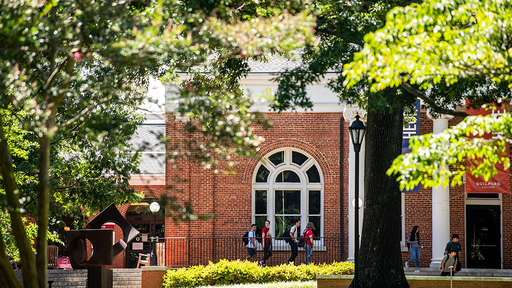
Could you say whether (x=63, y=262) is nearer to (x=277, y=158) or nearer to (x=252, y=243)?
(x=252, y=243)

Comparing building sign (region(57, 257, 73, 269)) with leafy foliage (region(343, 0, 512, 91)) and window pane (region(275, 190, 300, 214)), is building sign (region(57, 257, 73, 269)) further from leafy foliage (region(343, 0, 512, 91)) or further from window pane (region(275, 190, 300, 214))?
leafy foliage (region(343, 0, 512, 91))

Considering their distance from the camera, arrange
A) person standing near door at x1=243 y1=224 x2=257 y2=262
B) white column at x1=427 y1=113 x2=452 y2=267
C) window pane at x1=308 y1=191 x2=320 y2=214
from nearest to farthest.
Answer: person standing near door at x1=243 y1=224 x2=257 y2=262
white column at x1=427 y1=113 x2=452 y2=267
window pane at x1=308 y1=191 x2=320 y2=214

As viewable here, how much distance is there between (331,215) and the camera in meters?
20.5

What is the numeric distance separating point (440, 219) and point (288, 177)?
18.3ft

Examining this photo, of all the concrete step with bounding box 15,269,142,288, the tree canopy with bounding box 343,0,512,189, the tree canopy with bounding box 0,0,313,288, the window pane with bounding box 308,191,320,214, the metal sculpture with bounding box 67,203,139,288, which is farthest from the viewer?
the window pane with bounding box 308,191,320,214

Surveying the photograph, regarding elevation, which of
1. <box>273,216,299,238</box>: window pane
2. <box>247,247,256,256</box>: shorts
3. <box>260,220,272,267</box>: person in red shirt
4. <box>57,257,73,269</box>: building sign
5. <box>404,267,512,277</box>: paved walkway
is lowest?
<box>57,257,73,269</box>: building sign

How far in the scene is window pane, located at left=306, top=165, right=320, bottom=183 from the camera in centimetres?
2128

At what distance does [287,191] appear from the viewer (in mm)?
21297

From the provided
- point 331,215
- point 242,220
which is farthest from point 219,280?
point 331,215

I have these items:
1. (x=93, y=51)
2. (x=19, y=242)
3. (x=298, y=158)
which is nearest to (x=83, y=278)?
(x=298, y=158)

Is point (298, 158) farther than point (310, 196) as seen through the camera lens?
Yes

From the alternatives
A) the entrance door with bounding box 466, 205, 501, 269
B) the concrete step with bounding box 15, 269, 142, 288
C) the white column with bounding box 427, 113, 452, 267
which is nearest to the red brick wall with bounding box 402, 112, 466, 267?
the white column with bounding box 427, 113, 452, 267

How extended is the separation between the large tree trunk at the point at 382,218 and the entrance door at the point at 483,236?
426 inches

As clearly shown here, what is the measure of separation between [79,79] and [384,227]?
6.55m
